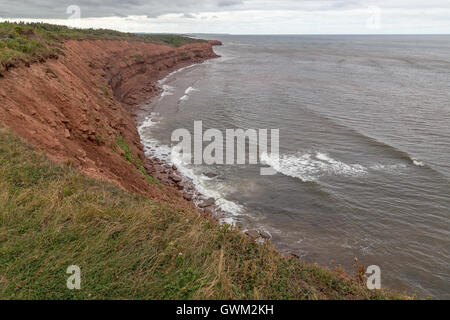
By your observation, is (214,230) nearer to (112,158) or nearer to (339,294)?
(339,294)

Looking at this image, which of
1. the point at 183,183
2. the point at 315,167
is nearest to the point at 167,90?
the point at 183,183

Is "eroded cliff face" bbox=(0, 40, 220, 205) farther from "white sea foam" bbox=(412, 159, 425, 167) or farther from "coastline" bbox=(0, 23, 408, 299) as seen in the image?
"white sea foam" bbox=(412, 159, 425, 167)

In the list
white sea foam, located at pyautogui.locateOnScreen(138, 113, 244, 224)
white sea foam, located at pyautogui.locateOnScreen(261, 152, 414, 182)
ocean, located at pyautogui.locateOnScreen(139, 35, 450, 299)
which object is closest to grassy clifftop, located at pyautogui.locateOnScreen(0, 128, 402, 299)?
ocean, located at pyautogui.locateOnScreen(139, 35, 450, 299)

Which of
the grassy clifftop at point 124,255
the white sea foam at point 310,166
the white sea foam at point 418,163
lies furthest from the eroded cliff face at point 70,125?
the white sea foam at point 418,163

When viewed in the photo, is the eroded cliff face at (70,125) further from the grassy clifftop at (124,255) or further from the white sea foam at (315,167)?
the white sea foam at (315,167)

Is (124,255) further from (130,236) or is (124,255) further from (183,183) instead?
(183,183)

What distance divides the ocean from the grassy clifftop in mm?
3192

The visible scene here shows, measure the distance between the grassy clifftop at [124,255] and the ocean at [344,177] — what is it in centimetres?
319

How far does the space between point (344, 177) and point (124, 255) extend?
47.5 ft

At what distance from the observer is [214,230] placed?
6289 millimetres

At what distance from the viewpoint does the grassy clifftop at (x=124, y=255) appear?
4.44 m

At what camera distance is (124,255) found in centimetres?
506

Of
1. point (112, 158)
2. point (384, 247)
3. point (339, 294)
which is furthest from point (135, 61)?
point (339, 294)
